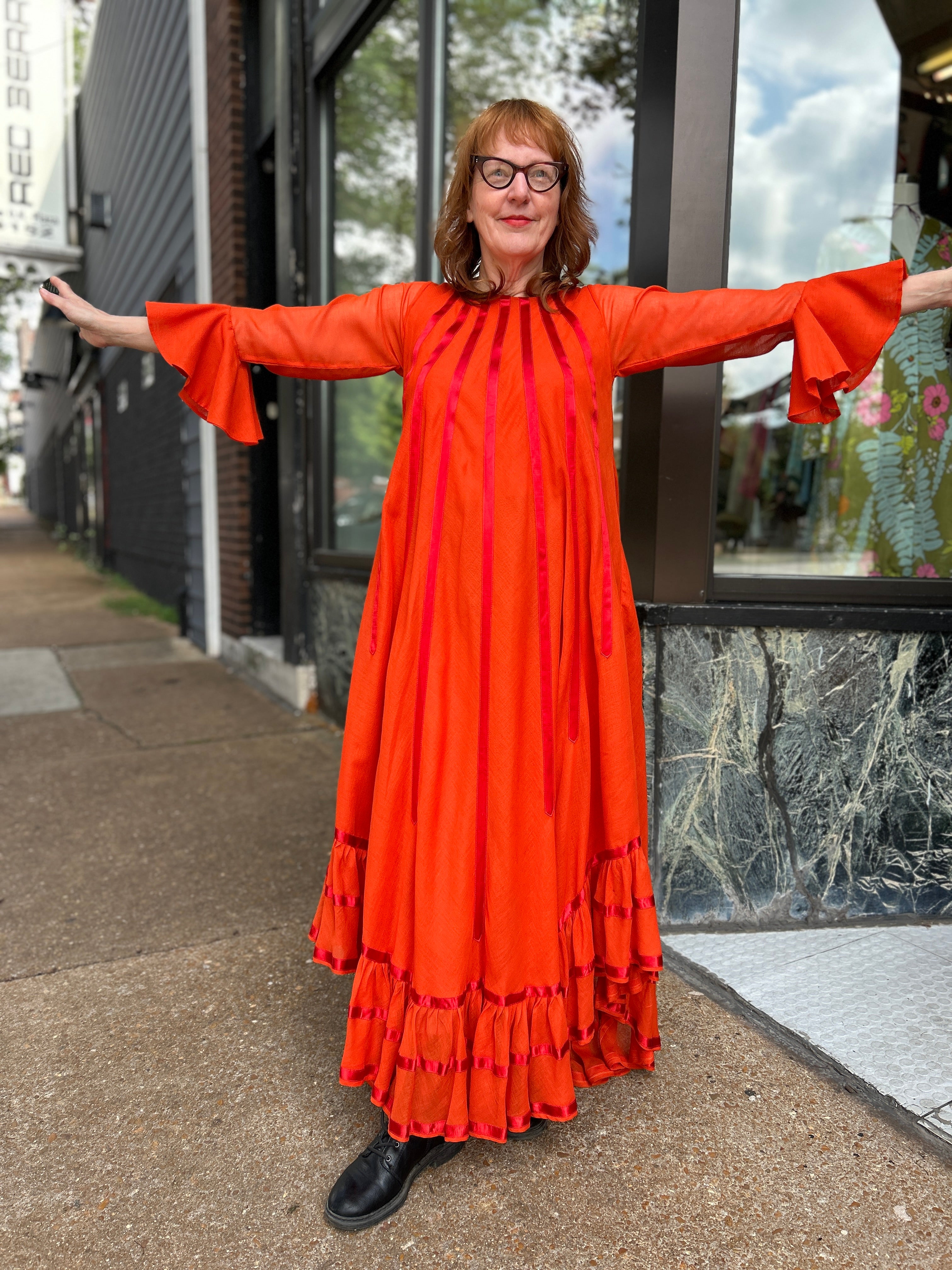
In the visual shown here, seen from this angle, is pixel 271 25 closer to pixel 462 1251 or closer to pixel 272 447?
pixel 272 447

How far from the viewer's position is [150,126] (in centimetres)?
805

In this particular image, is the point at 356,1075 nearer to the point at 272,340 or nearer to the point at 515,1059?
the point at 515,1059

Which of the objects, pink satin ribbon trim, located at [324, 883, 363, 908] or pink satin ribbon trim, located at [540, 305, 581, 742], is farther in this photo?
pink satin ribbon trim, located at [324, 883, 363, 908]

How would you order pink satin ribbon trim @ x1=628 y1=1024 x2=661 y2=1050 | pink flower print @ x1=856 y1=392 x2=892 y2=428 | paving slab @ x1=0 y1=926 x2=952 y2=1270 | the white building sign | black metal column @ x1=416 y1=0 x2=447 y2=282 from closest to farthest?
paving slab @ x1=0 y1=926 x2=952 y2=1270
pink satin ribbon trim @ x1=628 y1=1024 x2=661 y2=1050
pink flower print @ x1=856 y1=392 x2=892 y2=428
black metal column @ x1=416 y1=0 x2=447 y2=282
the white building sign

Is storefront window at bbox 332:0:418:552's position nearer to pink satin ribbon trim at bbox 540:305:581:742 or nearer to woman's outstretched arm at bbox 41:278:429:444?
woman's outstretched arm at bbox 41:278:429:444

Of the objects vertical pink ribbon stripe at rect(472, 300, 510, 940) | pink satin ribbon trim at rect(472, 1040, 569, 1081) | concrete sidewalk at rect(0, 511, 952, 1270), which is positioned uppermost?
vertical pink ribbon stripe at rect(472, 300, 510, 940)

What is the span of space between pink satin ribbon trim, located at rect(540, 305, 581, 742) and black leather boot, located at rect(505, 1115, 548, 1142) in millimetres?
799

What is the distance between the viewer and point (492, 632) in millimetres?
1516

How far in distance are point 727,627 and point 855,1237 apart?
1.39 meters

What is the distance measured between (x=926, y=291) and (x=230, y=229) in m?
5.23

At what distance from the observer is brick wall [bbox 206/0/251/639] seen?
18.2ft

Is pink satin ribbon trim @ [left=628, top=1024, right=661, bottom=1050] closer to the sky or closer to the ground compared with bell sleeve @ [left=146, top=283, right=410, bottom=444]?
closer to the ground

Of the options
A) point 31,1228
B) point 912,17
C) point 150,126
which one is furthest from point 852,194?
point 150,126

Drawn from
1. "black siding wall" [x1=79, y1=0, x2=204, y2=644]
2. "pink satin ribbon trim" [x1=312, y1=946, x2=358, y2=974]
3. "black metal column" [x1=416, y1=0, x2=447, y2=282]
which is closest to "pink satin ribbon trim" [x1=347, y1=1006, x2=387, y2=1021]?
"pink satin ribbon trim" [x1=312, y1=946, x2=358, y2=974]
